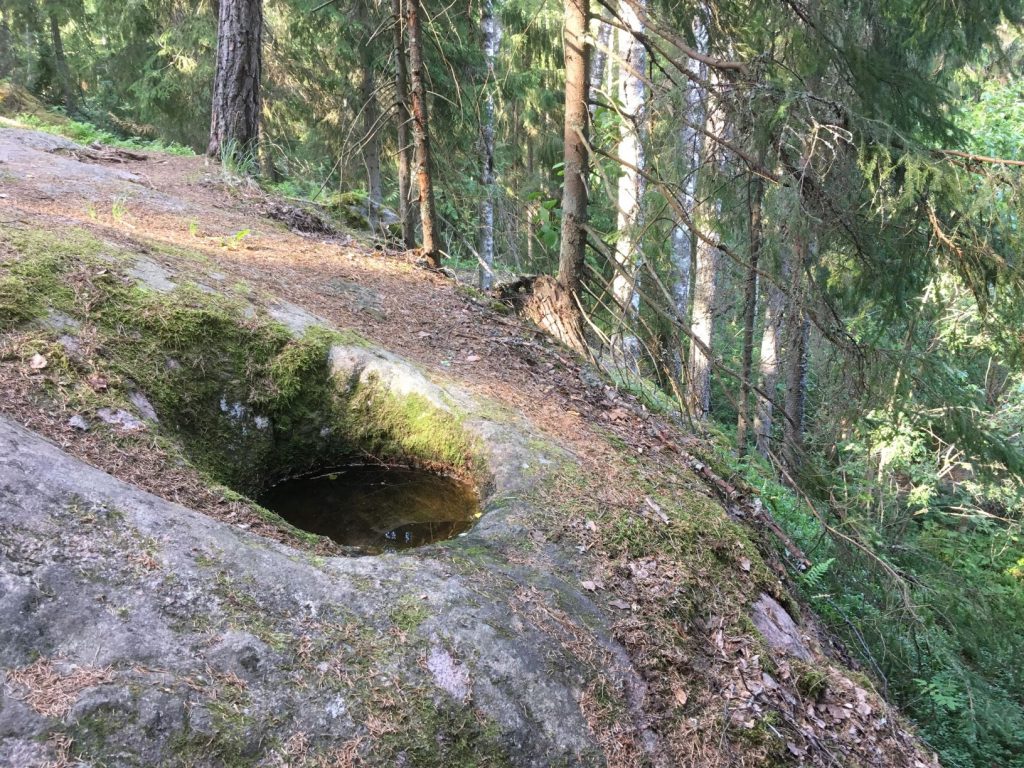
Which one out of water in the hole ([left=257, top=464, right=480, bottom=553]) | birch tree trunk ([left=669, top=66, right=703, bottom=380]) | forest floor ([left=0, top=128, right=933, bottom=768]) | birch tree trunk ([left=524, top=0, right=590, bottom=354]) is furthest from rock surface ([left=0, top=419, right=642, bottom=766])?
birch tree trunk ([left=524, top=0, right=590, bottom=354])

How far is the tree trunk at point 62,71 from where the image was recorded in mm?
18797

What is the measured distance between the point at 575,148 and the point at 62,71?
20.8 metres

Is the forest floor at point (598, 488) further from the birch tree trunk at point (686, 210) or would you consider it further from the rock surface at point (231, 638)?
the birch tree trunk at point (686, 210)

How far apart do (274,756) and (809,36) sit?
20.7 ft

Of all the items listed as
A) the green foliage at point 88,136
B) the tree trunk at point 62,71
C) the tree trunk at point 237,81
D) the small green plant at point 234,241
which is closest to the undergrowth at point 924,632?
the small green plant at point 234,241

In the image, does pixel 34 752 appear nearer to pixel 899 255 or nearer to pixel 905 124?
pixel 899 255

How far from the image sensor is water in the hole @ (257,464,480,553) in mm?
4031

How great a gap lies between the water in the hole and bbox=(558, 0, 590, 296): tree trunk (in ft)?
9.60

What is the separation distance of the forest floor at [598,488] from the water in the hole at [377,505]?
688 mm

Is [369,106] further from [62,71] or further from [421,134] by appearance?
[62,71]

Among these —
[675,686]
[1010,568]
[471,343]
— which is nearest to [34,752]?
[675,686]

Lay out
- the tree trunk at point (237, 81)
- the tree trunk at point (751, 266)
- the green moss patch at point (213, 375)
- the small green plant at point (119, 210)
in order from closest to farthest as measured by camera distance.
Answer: the green moss patch at point (213, 375) < the tree trunk at point (751, 266) < the small green plant at point (119, 210) < the tree trunk at point (237, 81)

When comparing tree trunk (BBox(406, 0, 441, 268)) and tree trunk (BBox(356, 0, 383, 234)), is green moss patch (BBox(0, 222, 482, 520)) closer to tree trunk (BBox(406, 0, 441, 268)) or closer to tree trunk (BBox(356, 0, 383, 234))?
tree trunk (BBox(406, 0, 441, 268))

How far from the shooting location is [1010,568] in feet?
41.3
